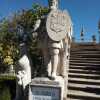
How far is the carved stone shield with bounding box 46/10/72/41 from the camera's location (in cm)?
562

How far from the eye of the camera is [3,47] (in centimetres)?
1695

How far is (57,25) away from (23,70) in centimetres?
127

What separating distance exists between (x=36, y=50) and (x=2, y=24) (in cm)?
1259

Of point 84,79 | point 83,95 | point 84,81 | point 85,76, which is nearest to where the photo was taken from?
point 83,95

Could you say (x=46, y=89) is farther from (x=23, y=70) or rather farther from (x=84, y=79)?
(x=84, y=79)

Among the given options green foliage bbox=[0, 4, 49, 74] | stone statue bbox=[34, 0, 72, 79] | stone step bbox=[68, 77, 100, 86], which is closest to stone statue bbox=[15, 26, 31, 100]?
stone statue bbox=[34, 0, 72, 79]

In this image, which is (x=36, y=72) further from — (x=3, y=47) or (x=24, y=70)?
(x=3, y=47)

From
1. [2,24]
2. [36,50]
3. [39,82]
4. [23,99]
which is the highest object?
[2,24]

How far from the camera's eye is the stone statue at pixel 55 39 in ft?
18.5

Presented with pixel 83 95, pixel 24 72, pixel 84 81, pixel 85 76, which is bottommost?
pixel 83 95

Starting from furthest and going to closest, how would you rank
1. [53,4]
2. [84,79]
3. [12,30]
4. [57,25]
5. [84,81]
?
[12,30] < [84,79] < [84,81] < [53,4] < [57,25]

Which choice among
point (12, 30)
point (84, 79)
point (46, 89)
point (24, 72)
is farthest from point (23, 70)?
point (12, 30)

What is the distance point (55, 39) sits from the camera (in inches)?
222

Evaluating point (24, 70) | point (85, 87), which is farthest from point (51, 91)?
point (85, 87)
